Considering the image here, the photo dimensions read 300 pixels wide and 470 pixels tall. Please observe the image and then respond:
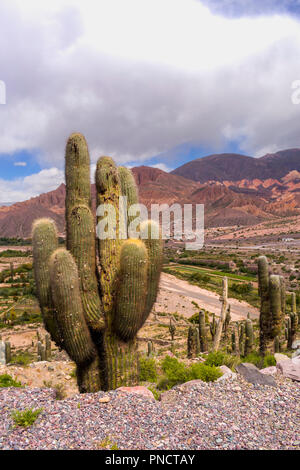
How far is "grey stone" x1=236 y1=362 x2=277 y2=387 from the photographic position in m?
5.51

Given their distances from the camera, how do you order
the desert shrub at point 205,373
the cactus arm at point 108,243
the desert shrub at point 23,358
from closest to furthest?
the cactus arm at point 108,243 < the desert shrub at point 205,373 < the desert shrub at point 23,358

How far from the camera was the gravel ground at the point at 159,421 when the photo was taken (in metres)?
3.64

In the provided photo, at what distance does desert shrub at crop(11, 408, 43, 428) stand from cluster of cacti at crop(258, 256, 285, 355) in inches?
A: 358

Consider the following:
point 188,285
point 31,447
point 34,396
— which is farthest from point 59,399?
point 188,285

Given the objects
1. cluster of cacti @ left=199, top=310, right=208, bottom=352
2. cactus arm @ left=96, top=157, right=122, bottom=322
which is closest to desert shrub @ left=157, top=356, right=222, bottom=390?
cactus arm @ left=96, top=157, right=122, bottom=322

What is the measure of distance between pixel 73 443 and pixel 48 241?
3.65 metres

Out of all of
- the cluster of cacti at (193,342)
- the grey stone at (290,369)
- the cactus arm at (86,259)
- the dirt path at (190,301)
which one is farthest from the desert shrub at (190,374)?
the dirt path at (190,301)

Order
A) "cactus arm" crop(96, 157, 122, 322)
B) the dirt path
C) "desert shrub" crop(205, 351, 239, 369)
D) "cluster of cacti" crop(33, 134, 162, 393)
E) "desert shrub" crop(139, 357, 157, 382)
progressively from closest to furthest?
"cluster of cacti" crop(33, 134, 162, 393)
"cactus arm" crop(96, 157, 122, 322)
"desert shrub" crop(205, 351, 239, 369)
"desert shrub" crop(139, 357, 157, 382)
the dirt path

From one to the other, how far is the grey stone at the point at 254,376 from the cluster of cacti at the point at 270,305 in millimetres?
5212

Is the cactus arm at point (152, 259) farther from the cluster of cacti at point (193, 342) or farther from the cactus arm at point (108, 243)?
the cluster of cacti at point (193, 342)

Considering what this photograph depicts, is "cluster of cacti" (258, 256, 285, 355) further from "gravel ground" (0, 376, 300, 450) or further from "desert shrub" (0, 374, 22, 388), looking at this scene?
"desert shrub" (0, 374, 22, 388)

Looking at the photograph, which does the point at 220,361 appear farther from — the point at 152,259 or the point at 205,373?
the point at 152,259

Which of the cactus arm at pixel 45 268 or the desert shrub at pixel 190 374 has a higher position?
the cactus arm at pixel 45 268
